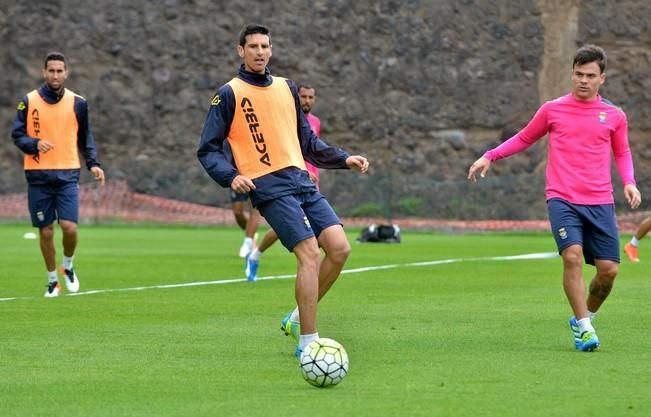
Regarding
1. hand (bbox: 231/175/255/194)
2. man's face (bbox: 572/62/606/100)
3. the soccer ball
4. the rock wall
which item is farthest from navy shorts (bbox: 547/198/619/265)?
the rock wall

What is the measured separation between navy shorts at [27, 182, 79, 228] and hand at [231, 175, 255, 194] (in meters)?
6.54

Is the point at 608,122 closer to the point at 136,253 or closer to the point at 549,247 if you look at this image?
the point at 136,253

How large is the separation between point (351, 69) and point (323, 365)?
108ft

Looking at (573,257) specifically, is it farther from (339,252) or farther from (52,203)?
(52,203)

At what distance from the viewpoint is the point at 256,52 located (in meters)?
9.93

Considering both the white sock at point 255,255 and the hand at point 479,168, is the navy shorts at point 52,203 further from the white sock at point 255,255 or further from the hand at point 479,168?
the hand at point 479,168

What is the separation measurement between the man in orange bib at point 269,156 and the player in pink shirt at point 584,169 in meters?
1.34

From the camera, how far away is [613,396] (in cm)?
798

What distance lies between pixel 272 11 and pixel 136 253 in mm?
17856

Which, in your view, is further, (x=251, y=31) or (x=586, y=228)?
(x=586, y=228)

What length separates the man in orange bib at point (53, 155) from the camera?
1573 centimetres

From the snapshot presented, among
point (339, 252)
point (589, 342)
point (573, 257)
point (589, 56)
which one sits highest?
point (589, 56)

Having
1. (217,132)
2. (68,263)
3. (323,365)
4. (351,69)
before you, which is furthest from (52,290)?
(351,69)

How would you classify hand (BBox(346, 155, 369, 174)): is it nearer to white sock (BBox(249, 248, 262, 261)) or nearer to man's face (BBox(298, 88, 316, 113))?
man's face (BBox(298, 88, 316, 113))
